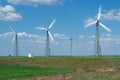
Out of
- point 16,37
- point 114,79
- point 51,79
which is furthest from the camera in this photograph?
point 16,37

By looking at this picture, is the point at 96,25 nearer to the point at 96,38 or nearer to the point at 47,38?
the point at 96,38

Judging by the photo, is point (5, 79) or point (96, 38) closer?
point (5, 79)

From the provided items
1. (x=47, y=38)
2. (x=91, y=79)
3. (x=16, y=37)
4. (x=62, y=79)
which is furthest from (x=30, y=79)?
(x=16, y=37)

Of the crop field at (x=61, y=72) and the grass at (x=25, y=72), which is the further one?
the grass at (x=25, y=72)

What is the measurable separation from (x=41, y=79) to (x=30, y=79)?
4.83 feet

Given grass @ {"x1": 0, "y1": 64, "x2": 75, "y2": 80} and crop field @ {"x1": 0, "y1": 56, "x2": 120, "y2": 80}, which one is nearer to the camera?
crop field @ {"x1": 0, "y1": 56, "x2": 120, "y2": 80}

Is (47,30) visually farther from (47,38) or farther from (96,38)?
(96,38)

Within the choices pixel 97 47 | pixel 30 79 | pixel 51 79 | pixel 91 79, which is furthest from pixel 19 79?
pixel 97 47

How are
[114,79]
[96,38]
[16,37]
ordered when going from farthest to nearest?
[16,37] < [96,38] < [114,79]

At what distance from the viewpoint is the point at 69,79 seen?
38.9 metres

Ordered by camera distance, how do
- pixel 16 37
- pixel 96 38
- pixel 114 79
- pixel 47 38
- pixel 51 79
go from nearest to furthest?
pixel 114 79 → pixel 51 79 → pixel 96 38 → pixel 47 38 → pixel 16 37

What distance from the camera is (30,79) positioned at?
4119 centimetres

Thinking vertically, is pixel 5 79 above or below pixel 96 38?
below

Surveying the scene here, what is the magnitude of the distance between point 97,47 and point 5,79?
6911 centimetres
